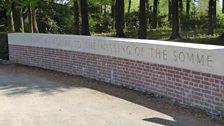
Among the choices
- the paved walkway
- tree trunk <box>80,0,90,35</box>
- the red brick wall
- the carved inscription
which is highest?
tree trunk <box>80,0,90,35</box>

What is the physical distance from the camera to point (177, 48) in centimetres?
722

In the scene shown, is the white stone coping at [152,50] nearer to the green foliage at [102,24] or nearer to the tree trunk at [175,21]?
the tree trunk at [175,21]

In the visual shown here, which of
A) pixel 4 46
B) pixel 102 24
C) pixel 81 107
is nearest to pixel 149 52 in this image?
pixel 81 107

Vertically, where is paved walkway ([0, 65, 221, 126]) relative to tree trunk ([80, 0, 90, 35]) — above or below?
below

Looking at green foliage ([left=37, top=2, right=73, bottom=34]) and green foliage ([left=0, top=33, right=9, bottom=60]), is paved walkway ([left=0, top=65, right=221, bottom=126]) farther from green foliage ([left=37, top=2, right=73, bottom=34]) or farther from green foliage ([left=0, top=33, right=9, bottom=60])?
green foliage ([left=37, top=2, right=73, bottom=34])

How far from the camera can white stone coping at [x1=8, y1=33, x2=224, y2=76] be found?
6523 millimetres

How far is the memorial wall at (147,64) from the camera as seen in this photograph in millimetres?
6586

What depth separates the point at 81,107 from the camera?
7.33 m

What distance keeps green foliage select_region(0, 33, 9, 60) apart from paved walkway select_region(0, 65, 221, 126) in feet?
15.1

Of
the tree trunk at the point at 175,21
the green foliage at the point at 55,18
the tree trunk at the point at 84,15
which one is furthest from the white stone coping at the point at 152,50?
the green foliage at the point at 55,18

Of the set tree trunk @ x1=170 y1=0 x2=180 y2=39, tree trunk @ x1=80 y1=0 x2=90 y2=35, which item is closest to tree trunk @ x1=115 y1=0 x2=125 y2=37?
tree trunk @ x1=80 y1=0 x2=90 y2=35

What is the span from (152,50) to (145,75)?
62cm

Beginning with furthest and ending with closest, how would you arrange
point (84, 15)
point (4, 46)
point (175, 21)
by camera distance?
1. point (175, 21)
2. point (84, 15)
3. point (4, 46)

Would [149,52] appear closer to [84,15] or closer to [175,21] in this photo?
[84,15]
